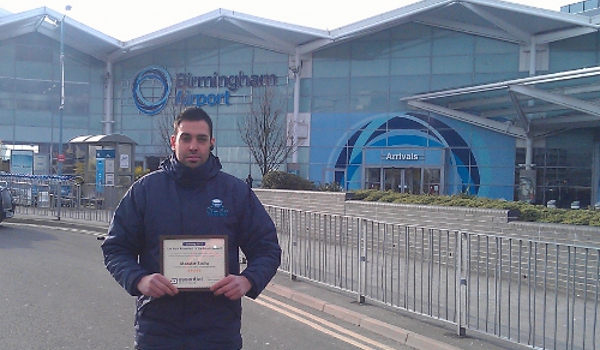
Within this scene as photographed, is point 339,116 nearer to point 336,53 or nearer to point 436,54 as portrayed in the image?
point 336,53

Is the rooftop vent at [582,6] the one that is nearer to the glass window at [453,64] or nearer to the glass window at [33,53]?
the glass window at [453,64]

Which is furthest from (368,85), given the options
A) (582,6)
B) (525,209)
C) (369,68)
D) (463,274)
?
(582,6)

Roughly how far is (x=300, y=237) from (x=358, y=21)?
81.1 ft

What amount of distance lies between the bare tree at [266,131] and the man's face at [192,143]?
25600mm

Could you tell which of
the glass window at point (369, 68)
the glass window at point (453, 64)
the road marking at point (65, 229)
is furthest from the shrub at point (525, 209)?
the glass window at point (369, 68)

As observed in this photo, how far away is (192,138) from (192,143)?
0.11ft

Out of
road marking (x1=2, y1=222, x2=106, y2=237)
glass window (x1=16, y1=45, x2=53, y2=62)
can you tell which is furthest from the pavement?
glass window (x1=16, y1=45, x2=53, y2=62)

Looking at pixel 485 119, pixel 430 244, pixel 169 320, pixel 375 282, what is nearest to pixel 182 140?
pixel 169 320

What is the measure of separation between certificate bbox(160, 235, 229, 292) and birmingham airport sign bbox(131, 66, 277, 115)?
34501mm

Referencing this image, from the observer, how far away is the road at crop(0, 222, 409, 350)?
6699mm

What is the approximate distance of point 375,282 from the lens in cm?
873

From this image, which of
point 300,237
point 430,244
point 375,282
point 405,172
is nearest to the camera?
point 430,244

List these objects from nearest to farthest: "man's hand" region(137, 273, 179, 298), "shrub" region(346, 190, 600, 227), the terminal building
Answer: "man's hand" region(137, 273, 179, 298), "shrub" region(346, 190, 600, 227), the terminal building

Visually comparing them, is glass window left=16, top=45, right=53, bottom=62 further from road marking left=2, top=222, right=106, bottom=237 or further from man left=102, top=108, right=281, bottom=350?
man left=102, top=108, right=281, bottom=350
